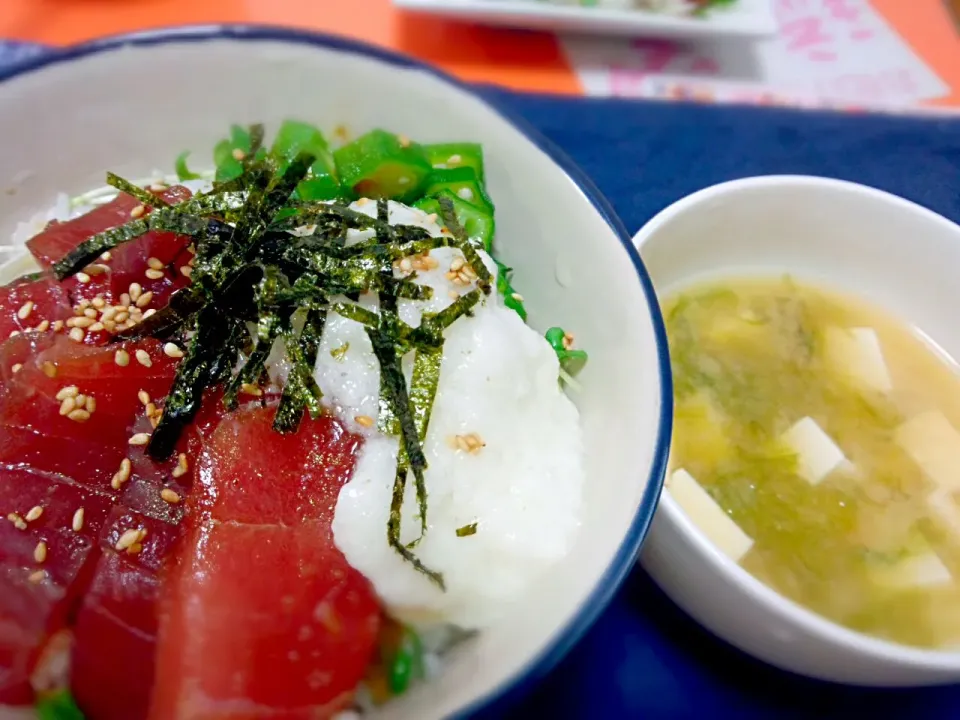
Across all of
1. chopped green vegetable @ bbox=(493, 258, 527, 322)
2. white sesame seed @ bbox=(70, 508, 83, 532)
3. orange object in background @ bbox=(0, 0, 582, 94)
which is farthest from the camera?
orange object in background @ bbox=(0, 0, 582, 94)

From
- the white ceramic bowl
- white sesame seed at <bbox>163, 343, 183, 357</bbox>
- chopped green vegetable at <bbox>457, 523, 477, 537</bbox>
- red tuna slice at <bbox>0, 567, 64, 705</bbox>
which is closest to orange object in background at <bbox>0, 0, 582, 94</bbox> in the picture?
the white ceramic bowl

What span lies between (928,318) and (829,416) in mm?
449

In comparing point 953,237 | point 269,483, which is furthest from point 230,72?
point 953,237

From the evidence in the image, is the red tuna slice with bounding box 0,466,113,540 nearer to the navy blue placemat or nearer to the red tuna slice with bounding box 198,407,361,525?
the red tuna slice with bounding box 198,407,361,525

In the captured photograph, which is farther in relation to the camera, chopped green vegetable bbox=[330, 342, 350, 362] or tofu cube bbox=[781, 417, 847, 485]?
tofu cube bbox=[781, 417, 847, 485]

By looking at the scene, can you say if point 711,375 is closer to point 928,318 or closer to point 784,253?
point 784,253

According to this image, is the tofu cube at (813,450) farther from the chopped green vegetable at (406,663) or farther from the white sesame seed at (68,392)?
the white sesame seed at (68,392)

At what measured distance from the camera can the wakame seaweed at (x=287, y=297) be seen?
1066 mm

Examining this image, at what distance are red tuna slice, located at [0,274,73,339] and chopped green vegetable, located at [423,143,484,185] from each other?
2.25ft

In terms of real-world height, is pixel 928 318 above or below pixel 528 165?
below

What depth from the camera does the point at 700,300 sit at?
6.06 feet

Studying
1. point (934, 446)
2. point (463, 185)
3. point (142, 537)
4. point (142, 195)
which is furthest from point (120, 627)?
point (934, 446)

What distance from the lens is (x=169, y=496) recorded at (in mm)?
1034

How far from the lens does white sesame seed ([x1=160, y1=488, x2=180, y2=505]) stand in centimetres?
103
